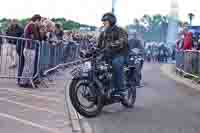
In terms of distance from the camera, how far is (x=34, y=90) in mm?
12484

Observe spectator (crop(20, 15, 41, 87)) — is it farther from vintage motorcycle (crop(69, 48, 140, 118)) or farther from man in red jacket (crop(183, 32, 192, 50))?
man in red jacket (crop(183, 32, 192, 50))

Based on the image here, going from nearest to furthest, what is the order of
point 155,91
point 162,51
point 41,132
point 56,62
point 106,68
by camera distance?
point 41,132 < point 106,68 < point 155,91 < point 56,62 < point 162,51

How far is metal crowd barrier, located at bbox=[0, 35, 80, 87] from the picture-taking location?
13078 millimetres

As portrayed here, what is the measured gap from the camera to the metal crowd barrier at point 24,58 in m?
13.1

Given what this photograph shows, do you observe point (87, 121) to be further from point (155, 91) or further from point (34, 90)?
point (155, 91)

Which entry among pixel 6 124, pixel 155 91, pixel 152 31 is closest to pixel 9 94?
pixel 6 124

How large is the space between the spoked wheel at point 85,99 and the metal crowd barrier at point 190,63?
889 centimetres

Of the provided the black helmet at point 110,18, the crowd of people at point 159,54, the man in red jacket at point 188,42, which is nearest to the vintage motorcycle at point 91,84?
the black helmet at point 110,18

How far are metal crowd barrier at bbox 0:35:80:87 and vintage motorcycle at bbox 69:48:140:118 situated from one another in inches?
143

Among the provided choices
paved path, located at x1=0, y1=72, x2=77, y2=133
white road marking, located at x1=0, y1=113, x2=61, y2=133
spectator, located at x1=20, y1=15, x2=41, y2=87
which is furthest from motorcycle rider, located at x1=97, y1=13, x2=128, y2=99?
spectator, located at x1=20, y1=15, x2=41, y2=87

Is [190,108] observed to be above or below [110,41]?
below

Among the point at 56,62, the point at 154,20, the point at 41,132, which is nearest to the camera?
the point at 41,132

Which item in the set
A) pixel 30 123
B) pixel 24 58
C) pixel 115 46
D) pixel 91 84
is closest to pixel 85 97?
pixel 91 84

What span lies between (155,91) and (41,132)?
23.6 feet
